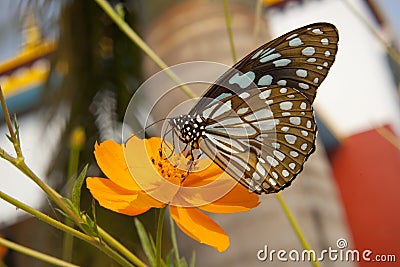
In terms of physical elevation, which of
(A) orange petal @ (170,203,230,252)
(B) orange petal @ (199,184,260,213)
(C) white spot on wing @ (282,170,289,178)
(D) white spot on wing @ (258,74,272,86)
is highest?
(D) white spot on wing @ (258,74,272,86)

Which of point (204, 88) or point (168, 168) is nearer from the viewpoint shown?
point (168, 168)

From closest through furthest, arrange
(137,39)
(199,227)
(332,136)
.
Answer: (199,227)
(137,39)
(332,136)

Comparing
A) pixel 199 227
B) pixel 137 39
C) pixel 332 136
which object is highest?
pixel 332 136

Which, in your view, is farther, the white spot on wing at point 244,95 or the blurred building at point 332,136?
the blurred building at point 332,136

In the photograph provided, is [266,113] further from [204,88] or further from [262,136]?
[204,88]

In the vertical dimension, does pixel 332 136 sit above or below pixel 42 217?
above

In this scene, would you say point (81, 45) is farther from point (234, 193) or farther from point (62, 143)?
point (234, 193)

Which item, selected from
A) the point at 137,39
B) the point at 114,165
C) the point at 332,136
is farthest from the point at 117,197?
the point at 332,136
